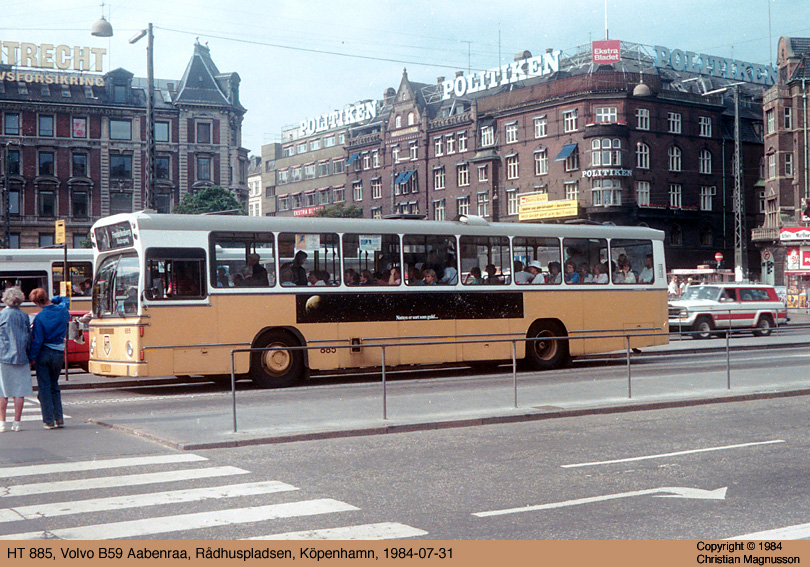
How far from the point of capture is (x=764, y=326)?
1364 inches

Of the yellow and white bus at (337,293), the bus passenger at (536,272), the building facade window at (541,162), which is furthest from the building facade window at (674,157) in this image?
the bus passenger at (536,272)

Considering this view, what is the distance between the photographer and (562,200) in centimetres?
7406

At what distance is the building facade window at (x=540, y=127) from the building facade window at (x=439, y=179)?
12.2 meters

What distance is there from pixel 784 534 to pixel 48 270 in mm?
25487

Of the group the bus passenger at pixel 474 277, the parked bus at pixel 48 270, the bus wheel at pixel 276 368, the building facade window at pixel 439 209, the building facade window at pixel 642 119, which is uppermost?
the building facade window at pixel 642 119

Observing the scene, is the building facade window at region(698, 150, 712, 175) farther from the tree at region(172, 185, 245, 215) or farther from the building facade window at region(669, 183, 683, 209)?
the tree at region(172, 185, 245, 215)

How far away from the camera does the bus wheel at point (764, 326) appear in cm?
3453

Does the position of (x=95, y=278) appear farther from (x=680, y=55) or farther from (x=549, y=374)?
(x=680, y=55)

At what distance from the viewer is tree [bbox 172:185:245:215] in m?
76.0

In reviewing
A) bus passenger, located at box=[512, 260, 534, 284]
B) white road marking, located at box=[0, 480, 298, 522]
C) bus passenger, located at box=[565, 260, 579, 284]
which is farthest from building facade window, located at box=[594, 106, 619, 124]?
white road marking, located at box=[0, 480, 298, 522]

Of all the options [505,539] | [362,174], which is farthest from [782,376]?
[362,174]

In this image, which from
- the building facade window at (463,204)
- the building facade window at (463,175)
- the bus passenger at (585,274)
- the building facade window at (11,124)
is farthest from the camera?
the building facade window at (463,175)

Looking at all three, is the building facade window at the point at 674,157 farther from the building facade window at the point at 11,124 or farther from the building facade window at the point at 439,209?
the building facade window at the point at 11,124

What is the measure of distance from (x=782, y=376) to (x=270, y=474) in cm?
1092
